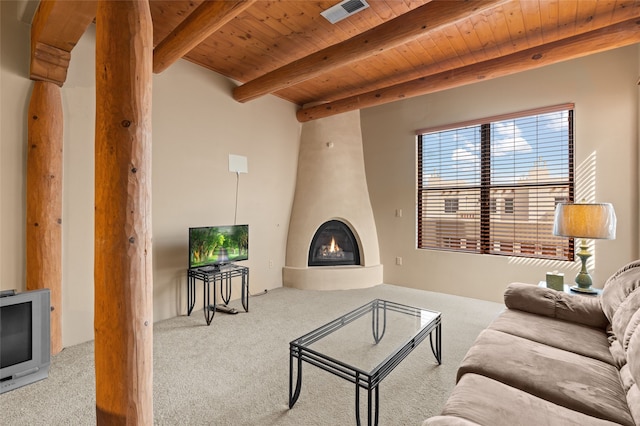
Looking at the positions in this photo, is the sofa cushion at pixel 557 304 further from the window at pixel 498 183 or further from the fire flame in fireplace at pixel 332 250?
the fire flame in fireplace at pixel 332 250

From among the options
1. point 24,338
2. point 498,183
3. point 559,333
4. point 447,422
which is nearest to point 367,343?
point 559,333

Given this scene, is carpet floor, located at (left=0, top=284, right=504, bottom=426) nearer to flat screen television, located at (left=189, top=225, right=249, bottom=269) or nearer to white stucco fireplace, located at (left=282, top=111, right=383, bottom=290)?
flat screen television, located at (left=189, top=225, right=249, bottom=269)

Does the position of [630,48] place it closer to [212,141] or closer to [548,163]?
[548,163]

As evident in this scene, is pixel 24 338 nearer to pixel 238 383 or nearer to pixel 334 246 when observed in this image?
pixel 238 383

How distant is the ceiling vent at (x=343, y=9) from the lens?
2479 millimetres

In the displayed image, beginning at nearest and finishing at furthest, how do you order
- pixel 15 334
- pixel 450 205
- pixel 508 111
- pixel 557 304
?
pixel 15 334 < pixel 557 304 < pixel 508 111 < pixel 450 205

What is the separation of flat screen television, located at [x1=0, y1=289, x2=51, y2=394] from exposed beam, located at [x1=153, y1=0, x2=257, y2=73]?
7.24 ft

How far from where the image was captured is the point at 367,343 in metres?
2.65

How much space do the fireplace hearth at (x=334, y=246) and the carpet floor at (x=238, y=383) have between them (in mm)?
1617

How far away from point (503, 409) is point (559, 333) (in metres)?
1.02

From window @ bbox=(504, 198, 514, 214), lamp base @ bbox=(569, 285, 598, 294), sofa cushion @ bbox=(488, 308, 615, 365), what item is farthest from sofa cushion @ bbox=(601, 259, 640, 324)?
window @ bbox=(504, 198, 514, 214)

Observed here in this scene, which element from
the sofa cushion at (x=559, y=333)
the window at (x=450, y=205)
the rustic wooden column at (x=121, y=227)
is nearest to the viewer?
the rustic wooden column at (x=121, y=227)

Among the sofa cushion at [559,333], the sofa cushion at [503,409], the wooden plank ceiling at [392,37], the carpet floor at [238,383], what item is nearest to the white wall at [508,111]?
the wooden plank ceiling at [392,37]

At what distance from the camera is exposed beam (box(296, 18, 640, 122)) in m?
2.57
